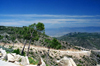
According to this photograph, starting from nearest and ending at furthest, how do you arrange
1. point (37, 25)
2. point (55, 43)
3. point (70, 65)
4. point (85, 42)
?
point (70, 65) → point (37, 25) → point (55, 43) → point (85, 42)

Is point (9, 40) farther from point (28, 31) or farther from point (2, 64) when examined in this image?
point (2, 64)

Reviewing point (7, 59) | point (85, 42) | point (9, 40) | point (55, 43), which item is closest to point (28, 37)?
point (55, 43)

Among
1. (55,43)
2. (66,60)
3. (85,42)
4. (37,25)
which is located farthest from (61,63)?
(85,42)

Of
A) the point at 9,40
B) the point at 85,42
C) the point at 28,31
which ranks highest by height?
the point at 28,31

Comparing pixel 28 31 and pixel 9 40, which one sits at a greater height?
pixel 28 31

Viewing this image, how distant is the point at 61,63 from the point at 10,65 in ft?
18.2

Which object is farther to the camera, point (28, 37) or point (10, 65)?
point (28, 37)

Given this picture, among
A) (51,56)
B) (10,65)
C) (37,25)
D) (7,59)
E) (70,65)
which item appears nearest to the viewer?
(70,65)

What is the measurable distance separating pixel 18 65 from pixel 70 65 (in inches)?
228

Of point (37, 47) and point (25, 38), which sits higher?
point (25, 38)

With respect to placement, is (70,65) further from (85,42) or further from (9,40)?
(85,42)

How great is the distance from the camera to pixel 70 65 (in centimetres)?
832

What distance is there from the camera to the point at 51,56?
49.0m

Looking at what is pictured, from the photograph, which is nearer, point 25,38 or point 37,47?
point 25,38
